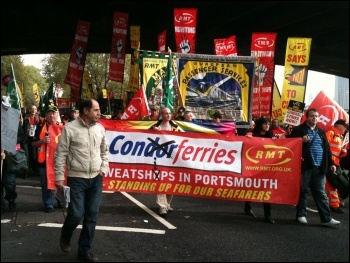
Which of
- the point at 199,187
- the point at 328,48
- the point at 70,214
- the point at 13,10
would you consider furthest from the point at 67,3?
the point at 70,214

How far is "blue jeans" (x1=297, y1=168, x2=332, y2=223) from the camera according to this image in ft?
22.7

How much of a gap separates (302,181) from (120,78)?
14.0 meters

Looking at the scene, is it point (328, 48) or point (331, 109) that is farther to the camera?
point (328, 48)

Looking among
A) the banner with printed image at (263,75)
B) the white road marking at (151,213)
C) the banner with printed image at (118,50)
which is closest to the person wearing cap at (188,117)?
the white road marking at (151,213)

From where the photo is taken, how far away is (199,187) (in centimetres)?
707

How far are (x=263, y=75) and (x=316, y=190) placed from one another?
685 centimetres

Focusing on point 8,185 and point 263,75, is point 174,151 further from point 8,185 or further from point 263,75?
point 263,75

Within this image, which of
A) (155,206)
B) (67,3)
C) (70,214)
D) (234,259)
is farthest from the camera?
(67,3)

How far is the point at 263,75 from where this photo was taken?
1335 centimetres

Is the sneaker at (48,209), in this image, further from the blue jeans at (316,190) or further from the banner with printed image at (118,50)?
the banner with printed image at (118,50)

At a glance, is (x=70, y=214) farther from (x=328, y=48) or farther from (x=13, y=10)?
(x=328, y=48)

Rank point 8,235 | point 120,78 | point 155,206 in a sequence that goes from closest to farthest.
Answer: point 8,235, point 155,206, point 120,78

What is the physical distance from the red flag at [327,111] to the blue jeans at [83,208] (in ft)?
18.8

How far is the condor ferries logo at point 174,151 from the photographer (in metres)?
7.12
